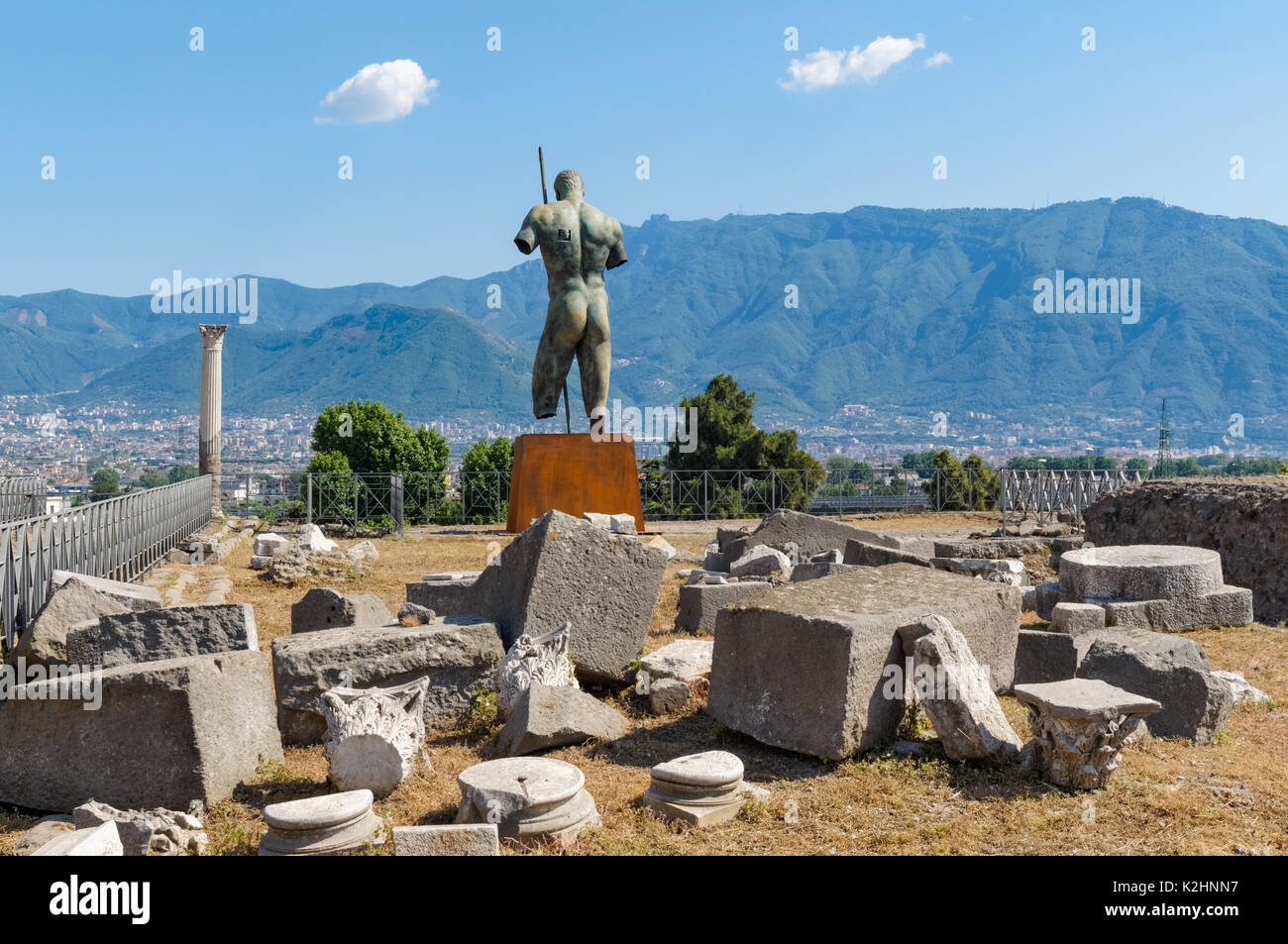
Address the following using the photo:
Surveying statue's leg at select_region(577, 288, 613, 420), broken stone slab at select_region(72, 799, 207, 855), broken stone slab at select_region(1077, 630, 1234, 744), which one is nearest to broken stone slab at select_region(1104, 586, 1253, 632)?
broken stone slab at select_region(1077, 630, 1234, 744)

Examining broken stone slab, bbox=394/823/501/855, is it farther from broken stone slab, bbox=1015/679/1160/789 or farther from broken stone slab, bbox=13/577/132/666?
broken stone slab, bbox=13/577/132/666

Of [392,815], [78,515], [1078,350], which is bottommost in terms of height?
[392,815]

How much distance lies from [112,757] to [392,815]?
1.40 metres

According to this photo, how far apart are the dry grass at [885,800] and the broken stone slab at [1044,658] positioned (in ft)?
1.27

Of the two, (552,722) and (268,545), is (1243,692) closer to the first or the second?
(552,722)

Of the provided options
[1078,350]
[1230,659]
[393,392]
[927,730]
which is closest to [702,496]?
[1230,659]

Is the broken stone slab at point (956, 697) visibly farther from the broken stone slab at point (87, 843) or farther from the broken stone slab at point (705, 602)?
the broken stone slab at point (87, 843)

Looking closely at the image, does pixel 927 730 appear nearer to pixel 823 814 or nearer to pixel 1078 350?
pixel 823 814

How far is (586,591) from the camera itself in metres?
6.83

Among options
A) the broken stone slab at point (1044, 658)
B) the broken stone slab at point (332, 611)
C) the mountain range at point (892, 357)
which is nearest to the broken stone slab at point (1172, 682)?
the broken stone slab at point (1044, 658)

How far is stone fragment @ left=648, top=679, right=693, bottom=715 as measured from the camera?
21.3 feet

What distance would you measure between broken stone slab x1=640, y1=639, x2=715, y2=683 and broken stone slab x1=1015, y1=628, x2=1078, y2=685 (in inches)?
82.9

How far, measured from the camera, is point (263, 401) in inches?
6235

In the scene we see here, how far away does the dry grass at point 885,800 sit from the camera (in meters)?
4.39
